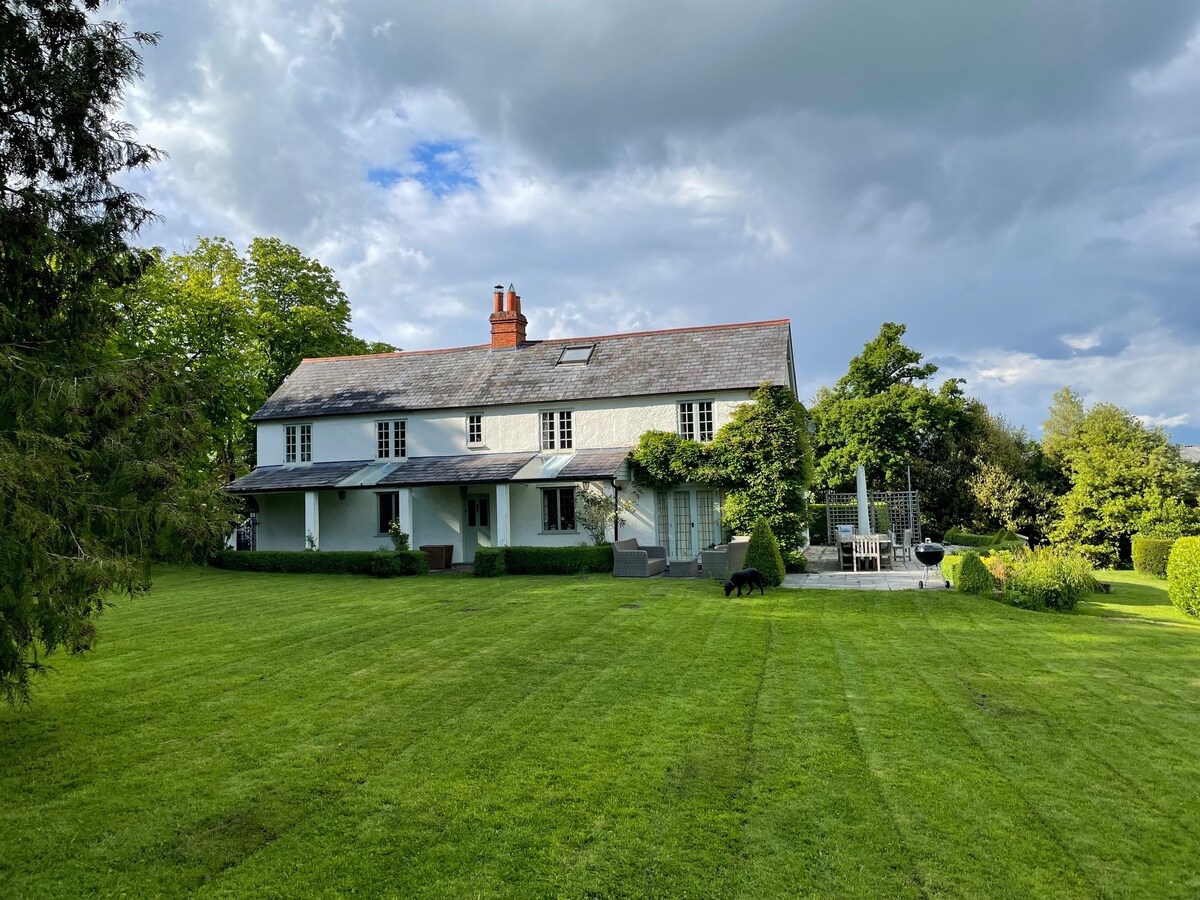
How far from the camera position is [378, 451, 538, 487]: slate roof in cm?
2339

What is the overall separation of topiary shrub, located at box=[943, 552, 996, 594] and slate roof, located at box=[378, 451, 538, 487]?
13.4 metres

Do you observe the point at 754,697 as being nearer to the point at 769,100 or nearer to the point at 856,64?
the point at 769,100

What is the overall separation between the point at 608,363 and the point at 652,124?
1209cm

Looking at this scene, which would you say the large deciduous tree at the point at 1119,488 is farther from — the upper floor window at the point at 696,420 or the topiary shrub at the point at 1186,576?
the upper floor window at the point at 696,420

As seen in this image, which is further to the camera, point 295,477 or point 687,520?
point 295,477

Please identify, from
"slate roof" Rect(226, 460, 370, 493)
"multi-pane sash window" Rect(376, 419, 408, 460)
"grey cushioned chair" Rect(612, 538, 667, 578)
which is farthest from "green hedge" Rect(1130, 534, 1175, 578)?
"slate roof" Rect(226, 460, 370, 493)

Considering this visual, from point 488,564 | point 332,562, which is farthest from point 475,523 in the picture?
point 488,564

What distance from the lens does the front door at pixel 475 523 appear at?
84.8 ft

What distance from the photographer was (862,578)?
1911cm

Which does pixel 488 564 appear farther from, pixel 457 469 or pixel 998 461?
pixel 998 461

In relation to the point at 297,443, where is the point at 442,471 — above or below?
below

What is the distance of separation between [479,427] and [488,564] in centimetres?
731

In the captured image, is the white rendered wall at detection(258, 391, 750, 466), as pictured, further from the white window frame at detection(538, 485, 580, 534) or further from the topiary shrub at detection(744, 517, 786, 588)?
the topiary shrub at detection(744, 517, 786, 588)

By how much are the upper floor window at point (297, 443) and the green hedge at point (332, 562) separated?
484 cm
